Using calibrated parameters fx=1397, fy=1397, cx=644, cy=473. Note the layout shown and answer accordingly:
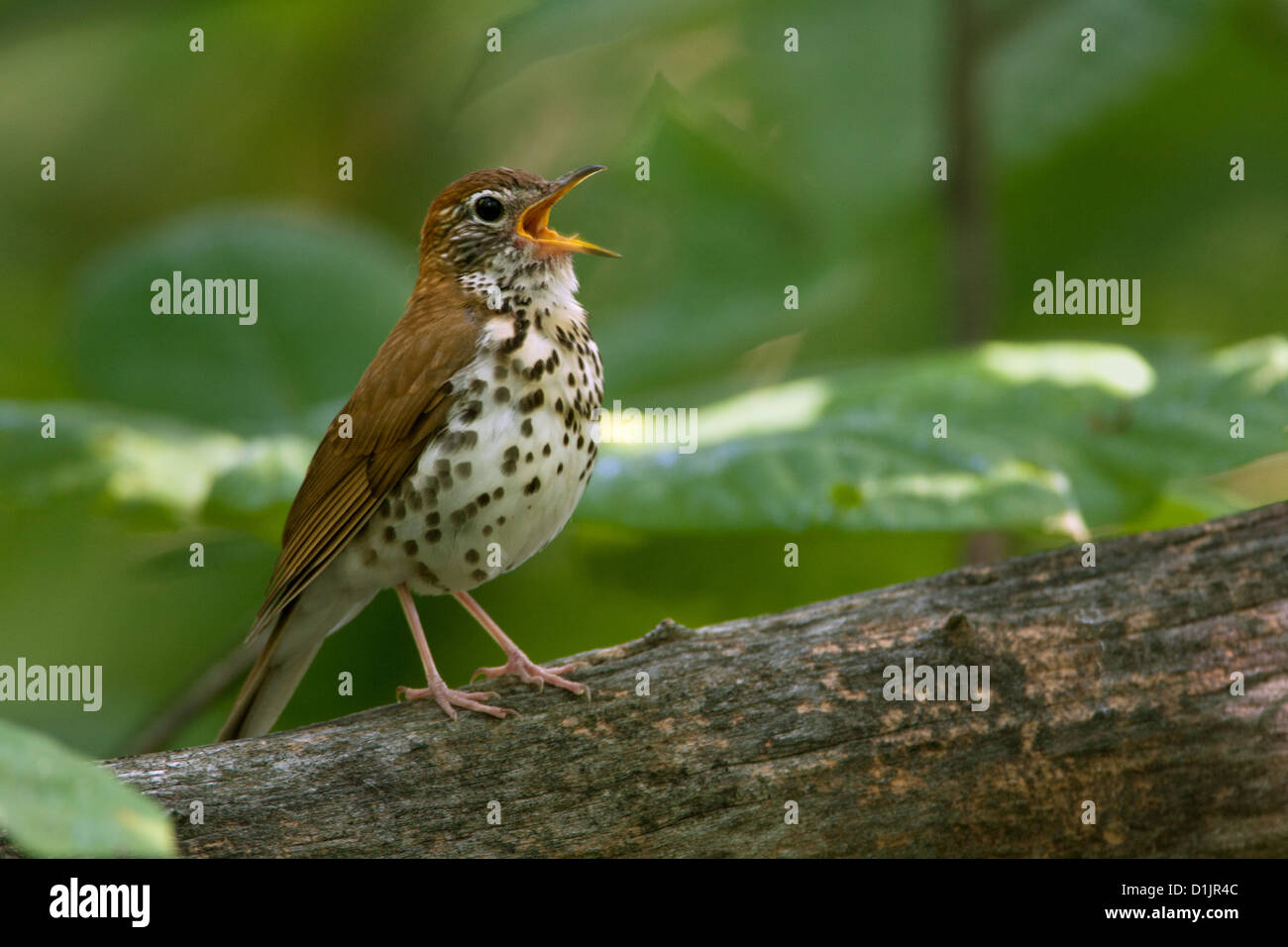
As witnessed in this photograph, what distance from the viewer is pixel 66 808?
1.60 metres

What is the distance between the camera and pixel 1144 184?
673cm

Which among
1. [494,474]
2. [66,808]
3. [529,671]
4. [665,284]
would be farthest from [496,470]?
[665,284]

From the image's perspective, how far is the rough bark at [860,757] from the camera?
10.4ft

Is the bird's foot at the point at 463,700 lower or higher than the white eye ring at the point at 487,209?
lower

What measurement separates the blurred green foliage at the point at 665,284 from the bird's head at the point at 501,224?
1.36 feet

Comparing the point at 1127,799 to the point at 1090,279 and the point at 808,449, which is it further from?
the point at 1090,279

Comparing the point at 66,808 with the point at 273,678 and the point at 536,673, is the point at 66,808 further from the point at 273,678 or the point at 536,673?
the point at 273,678

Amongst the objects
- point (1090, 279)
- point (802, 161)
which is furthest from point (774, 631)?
point (1090, 279)

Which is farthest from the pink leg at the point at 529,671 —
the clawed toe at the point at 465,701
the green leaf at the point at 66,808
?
the green leaf at the point at 66,808

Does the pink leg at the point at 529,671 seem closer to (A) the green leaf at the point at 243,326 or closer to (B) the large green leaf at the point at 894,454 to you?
(B) the large green leaf at the point at 894,454

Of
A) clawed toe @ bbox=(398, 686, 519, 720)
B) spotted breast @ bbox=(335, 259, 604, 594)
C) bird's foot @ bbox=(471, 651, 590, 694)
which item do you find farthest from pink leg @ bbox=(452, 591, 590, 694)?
spotted breast @ bbox=(335, 259, 604, 594)

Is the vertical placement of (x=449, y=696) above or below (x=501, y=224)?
below

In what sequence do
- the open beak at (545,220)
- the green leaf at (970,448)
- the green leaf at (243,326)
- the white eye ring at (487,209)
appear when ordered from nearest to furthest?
the green leaf at (970,448) → the open beak at (545,220) → the white eye ring at (487,209) → the green leaf at (243,326)

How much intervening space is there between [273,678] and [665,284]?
→ 303 cm
